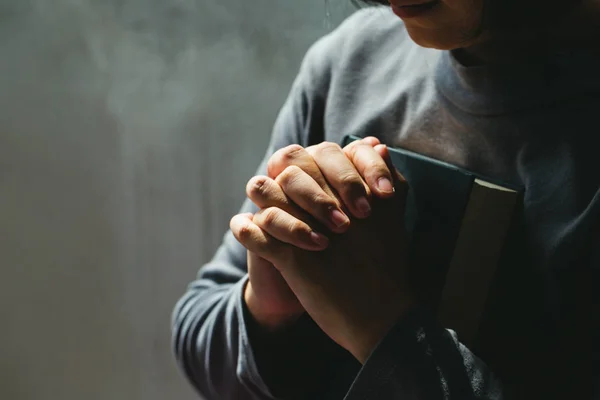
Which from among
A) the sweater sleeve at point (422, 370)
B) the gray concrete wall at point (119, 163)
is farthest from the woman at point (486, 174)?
the gray concrete wall at point (119, 163)

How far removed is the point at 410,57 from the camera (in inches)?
23.7

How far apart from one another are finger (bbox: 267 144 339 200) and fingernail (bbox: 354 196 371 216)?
0.02 metres

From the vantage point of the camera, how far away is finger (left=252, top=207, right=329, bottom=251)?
474 mm

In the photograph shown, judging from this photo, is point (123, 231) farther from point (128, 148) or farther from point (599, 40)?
point (599, 40)

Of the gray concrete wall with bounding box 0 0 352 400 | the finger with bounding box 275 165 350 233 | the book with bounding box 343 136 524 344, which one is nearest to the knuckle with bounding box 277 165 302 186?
the finger with bounding box 275 165 350 233

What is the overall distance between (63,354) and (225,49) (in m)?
0.50

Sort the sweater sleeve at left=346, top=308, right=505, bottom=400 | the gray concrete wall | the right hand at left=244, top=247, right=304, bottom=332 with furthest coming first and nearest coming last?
the gray concrete wall, the right hand at left=244, top=247, right=304, bottom=332, the sweater sleeve at left=346, top=308, right=505, bottom=400

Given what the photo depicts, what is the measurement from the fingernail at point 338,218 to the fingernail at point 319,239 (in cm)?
1

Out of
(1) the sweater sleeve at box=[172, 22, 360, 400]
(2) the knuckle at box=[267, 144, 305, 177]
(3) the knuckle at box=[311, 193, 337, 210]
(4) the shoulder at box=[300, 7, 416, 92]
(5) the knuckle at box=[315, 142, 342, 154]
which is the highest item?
(4) the shoulder at box=[300, 7, 416, 92]

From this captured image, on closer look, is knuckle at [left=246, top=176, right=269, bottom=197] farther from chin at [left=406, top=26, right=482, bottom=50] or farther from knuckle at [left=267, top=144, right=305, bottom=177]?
chin at [left=406, top=26, right=482, bottom=50]

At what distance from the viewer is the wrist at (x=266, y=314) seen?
0.57m

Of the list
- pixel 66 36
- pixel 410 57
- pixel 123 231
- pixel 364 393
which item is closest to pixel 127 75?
pixel 66 36

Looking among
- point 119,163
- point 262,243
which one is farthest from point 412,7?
point 119,163

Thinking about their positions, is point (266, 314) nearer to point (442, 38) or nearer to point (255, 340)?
point (255, 340)
